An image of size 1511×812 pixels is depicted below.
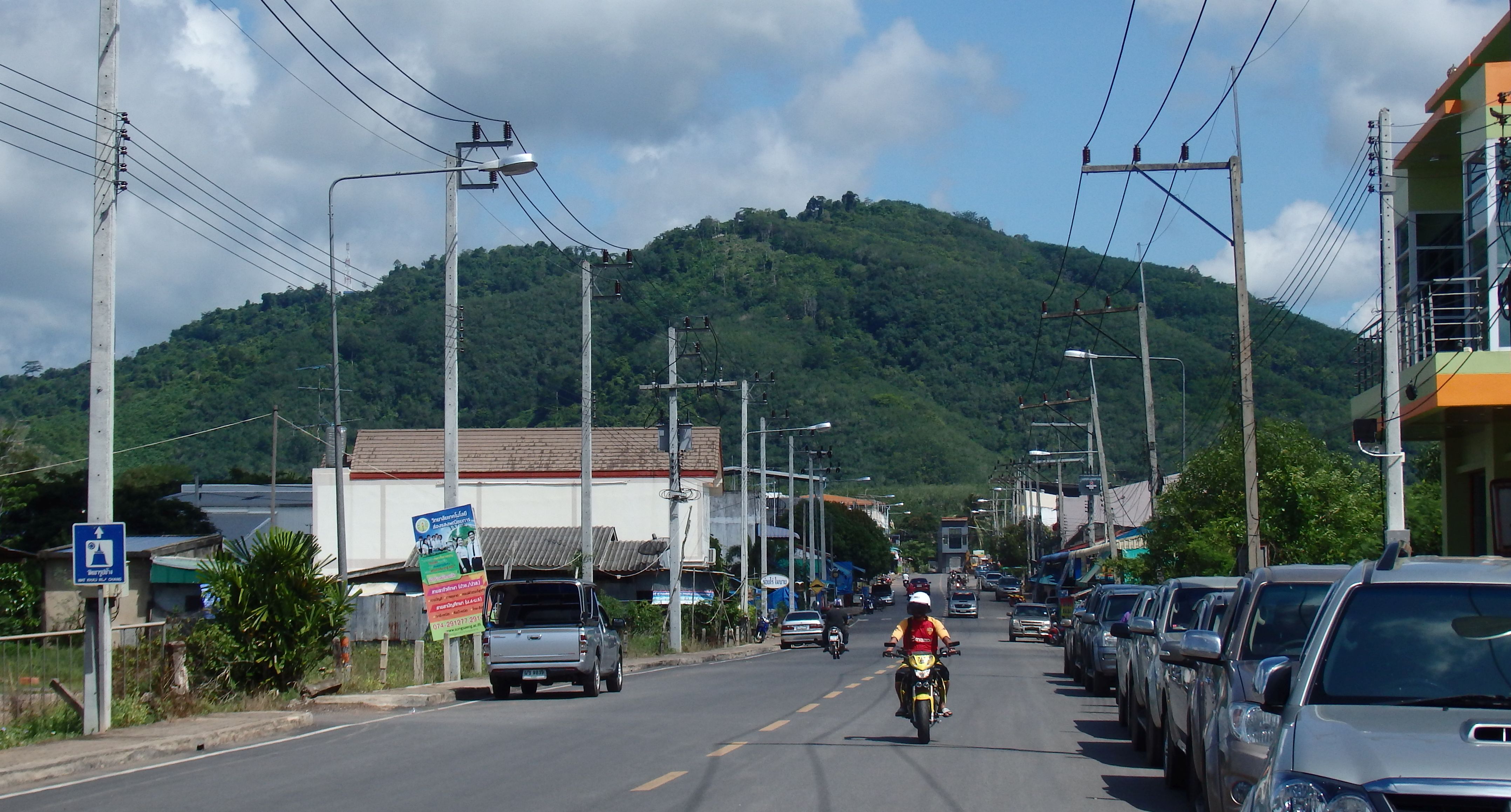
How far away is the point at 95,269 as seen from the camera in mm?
16094

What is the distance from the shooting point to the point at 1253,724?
7.85 m

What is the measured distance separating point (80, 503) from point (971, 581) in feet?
313

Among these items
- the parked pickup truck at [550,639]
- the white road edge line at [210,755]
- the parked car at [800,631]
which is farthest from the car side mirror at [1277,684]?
the parked car at [800,631]

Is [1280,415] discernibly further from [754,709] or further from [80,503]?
[80,503]

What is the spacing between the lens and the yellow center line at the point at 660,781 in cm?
1106

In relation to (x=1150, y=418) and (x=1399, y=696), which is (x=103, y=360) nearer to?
(x=1399, y=696)

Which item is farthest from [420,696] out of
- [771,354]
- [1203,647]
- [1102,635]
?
[771,354]

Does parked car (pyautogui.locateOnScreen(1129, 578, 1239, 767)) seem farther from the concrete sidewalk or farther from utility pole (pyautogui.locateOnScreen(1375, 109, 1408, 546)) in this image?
the concrete sidewalk

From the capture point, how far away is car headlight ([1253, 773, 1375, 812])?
15.8ft

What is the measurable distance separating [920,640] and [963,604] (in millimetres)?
62929

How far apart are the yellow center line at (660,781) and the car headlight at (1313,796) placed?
6.71 metres

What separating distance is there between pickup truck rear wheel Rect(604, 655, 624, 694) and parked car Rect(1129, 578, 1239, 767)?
Answer: 10.9 m

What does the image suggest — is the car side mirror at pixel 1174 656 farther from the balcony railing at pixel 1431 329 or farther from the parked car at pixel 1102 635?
the balcony railing at pixel 1431 329

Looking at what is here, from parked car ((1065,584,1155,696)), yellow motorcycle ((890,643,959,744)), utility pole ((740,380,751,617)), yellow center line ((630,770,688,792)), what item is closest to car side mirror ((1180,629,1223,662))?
yellow center line ((630,770,688,792))
